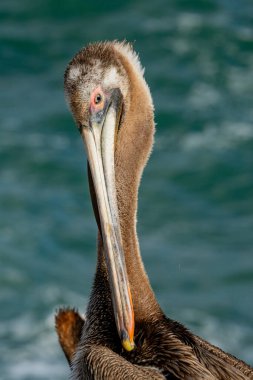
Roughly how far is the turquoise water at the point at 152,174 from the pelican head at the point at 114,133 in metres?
4.82

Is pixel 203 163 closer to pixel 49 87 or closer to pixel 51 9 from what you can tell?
pixel 49 87

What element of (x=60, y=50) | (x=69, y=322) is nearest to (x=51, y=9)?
(x=60, y=50)

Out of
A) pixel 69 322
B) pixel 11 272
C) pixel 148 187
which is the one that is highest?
pixel 148 187

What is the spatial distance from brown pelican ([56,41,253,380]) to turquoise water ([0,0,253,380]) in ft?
15.5

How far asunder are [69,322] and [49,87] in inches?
303

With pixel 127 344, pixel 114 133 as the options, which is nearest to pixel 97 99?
pixel 114 133

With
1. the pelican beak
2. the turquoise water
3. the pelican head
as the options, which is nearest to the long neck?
the pelican head

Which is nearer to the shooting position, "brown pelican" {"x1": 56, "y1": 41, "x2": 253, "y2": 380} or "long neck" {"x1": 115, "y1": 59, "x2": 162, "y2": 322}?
"brown pelican" {"x1": 56, "y1": 41, "x2": 253, "y2": 380}

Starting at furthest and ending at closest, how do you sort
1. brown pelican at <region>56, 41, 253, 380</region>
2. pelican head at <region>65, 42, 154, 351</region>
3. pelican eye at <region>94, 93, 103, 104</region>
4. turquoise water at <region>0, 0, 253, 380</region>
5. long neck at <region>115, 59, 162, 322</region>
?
turquoise water at <region>0, 0, 253, 380</region>
long neck at <region>115, 59, 162, 322</region>
pelican eye at <region>94, 93, 103, 104</region>
pelican head at <region>65, 42, 154, 351</region>
brown pelican at <region>56, 41, 253, 380</region>

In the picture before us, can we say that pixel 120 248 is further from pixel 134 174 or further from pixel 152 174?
pixel 152 174

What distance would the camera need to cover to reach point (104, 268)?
4984 millimetres

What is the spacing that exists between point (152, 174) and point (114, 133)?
24.1 feet

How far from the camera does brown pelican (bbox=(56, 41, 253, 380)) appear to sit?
4.52 meters

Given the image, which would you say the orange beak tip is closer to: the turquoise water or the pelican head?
the pelican head
